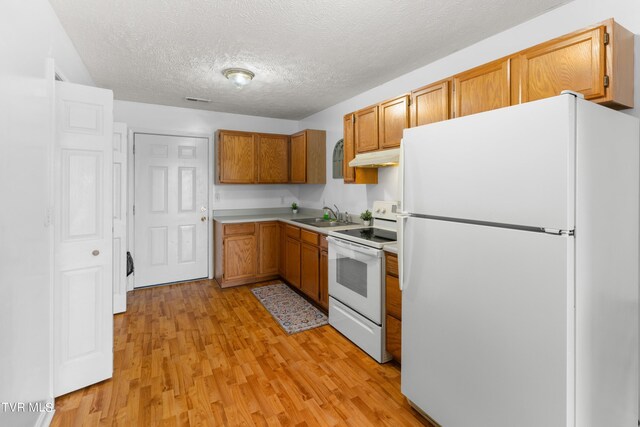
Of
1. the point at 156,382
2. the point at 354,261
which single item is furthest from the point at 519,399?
the point at 156,382

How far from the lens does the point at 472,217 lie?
148 centimetres

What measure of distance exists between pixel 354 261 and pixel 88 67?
301 centimetres

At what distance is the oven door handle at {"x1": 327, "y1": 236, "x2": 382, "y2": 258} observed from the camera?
94.3 inches

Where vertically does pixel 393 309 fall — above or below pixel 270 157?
below

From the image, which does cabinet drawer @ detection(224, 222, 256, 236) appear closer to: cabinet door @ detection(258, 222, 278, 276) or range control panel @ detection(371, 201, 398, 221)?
cabinet door @ detection(258, 222, 278, 276)

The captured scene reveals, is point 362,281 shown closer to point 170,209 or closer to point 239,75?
point 239,75

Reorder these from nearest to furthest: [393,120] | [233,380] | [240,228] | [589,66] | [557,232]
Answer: [557,232], [589,66], [233,380], [393,120], [240,228]

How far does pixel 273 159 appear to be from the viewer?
15.3 feet

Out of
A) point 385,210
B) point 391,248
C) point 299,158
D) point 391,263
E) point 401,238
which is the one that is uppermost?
point 299,158

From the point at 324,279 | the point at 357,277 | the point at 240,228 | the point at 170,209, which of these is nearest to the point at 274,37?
the point at 357,277

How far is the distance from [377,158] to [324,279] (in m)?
1.37

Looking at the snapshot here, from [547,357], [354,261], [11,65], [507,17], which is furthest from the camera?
[354,261]

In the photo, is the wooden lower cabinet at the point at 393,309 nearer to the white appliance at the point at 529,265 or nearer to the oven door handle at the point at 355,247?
the oven door handle at the point at 355,247

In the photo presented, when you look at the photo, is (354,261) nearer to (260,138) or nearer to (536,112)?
(536,112)
